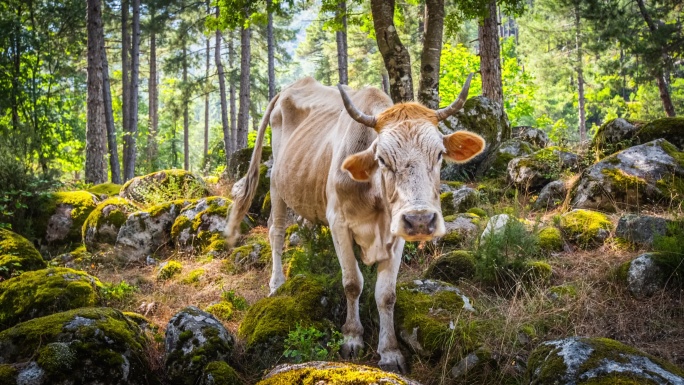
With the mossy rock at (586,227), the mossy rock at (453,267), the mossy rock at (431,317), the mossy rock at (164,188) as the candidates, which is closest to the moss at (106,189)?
the mossy rock at (164,188)

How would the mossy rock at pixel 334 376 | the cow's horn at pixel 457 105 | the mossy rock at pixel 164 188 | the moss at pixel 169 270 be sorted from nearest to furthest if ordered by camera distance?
the mossy rock at pixel 334 376 < the cow's horn at pixel 457 105 < the moss at pixel 169 270 < the mossy rock at pixel 164 188

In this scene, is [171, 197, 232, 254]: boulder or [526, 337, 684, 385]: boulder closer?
[526, 337, 684, 385]: boulder

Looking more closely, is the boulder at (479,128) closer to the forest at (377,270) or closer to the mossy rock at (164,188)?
the forest at (377,270)

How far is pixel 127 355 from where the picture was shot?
133 inches

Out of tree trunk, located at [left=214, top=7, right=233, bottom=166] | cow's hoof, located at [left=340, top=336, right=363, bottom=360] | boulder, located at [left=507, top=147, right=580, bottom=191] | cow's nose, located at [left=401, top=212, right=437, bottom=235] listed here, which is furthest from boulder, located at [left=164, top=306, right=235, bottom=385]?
tree trunk, located at [left=214, top=7, right=233, bottom=166]

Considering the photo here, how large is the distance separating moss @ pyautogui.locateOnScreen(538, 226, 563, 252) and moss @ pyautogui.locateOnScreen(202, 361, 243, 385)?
3705 mm

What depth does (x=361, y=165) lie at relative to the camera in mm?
3770

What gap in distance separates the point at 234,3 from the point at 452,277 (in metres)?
5.62

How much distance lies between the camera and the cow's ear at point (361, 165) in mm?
3715

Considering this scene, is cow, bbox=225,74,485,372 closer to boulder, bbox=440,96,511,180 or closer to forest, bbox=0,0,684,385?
forest, bbox=0,0,684,385

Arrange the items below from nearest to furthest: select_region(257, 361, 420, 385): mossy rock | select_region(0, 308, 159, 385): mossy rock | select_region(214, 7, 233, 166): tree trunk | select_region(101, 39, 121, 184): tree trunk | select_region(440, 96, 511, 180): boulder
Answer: select_region(257, 361, 420, 385): mossy rock
select_region(0, 308, 159, 385): mossy rock
select_region(440, 96, 511, 180): boulder
select_region(101, 39, 121, 184): tree trunk
select_region(214, 7, 233, 166): tree trunk

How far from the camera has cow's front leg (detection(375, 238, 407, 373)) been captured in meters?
3.82

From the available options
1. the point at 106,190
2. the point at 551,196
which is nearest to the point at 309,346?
the point at 551,196

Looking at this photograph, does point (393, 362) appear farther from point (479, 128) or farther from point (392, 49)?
point (479, 128)
